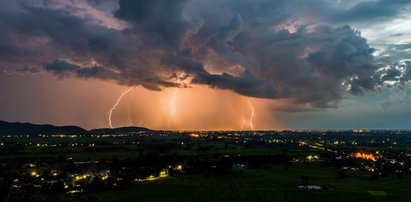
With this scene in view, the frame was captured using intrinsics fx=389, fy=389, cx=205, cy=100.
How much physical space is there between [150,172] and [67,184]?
107 feet

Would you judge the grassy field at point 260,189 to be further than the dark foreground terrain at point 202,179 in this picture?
No

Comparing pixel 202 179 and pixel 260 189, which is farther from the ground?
pixel 202 179

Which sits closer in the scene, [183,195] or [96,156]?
[183,195]

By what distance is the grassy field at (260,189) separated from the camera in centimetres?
10016

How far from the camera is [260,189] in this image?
110m

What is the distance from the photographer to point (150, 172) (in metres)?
140

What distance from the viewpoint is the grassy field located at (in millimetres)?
100163

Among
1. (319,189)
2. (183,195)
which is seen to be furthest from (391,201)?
(183,195)

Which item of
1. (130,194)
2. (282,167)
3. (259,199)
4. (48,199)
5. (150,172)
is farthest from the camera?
(282,167)

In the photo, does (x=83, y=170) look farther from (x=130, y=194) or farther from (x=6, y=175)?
(x=130, y=194)

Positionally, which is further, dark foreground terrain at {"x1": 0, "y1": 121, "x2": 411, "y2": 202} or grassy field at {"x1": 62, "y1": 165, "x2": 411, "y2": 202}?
dark foreground terrain at {"x1": 0, "y1": 121, "x2": 411, "y2": 202}

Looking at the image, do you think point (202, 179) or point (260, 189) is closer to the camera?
point (260, 189)

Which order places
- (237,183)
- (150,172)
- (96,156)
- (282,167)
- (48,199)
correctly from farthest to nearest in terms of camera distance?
(96,156)
(282,167)
(150,172)
(237,183)
(48,199)

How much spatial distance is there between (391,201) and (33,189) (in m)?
93.4
